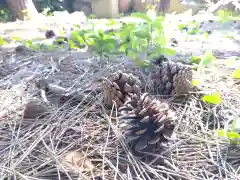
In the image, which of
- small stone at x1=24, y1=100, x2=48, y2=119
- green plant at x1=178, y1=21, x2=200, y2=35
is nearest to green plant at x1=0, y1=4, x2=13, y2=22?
green plant at x1=178, y1=21, x2=200, y2=35

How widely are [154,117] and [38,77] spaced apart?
0.76 metres

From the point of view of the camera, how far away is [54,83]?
3.96ft

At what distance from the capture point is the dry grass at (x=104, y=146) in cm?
72

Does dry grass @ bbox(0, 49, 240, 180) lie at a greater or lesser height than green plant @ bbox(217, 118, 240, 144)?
lesser

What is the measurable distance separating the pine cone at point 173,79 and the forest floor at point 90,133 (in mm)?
50

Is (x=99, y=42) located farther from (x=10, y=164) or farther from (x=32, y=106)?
(x=10, y=164)

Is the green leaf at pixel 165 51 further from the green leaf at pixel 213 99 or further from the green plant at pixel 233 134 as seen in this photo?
the green plant at pixel 233 134

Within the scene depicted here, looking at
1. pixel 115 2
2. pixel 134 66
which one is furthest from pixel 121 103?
pixel 115 2

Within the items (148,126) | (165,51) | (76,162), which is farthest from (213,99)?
(76,162)

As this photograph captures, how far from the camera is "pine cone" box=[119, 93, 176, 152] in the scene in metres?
0.76

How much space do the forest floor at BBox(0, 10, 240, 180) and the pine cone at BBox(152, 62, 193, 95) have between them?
0.17ft

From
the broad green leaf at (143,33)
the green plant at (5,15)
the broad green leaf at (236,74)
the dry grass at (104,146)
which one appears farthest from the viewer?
the green plant at (5,15)

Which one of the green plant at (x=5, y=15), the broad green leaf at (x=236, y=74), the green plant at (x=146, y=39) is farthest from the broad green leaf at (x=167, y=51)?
the green plant at (x=5, y=15)

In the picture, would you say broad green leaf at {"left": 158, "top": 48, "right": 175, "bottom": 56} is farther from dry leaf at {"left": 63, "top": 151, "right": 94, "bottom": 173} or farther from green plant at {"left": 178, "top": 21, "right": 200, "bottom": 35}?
green plant at {"left": 178, "top": 21, "right": 200, "bottom": 35}
